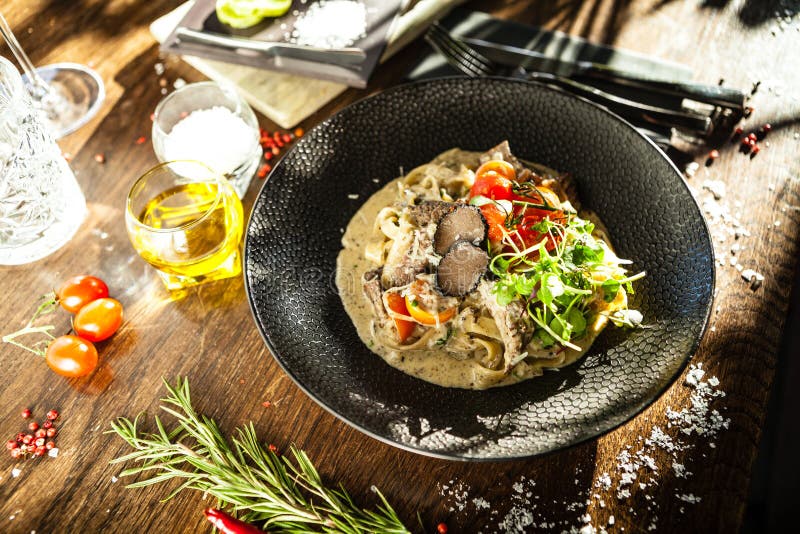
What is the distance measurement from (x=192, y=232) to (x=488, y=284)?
137 centimetres

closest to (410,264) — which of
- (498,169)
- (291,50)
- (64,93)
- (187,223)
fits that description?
(498,169)

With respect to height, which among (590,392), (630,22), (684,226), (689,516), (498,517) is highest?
(630,22)

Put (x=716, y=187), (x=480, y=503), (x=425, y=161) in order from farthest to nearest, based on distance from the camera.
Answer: (x=425, y=161) → (x=716, y=187) → (x=480, y=503)

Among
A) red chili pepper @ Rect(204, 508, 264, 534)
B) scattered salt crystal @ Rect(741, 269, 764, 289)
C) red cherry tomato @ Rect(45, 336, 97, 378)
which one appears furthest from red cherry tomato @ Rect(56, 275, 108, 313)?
scattered salt crystal @ Rect(741, 269, 764, 289)

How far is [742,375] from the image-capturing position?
3062mm

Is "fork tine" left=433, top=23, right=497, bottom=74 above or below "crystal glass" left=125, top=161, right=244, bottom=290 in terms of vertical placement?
above

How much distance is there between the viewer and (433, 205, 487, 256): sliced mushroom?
2967mm

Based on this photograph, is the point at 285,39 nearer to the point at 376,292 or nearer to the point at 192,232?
the point at 192,232

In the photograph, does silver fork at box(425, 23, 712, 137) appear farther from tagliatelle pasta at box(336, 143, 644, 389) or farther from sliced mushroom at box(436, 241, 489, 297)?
sliced mushroom at box(436, 241, 489, 297)

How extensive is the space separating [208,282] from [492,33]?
2335 millimetres

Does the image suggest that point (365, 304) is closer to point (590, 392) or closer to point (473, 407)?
point (473, 407)

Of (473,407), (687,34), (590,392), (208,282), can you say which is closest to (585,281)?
(590,392)

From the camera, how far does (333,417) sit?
3.06 m

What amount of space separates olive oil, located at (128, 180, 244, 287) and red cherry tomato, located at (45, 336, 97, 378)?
1.64 ft
